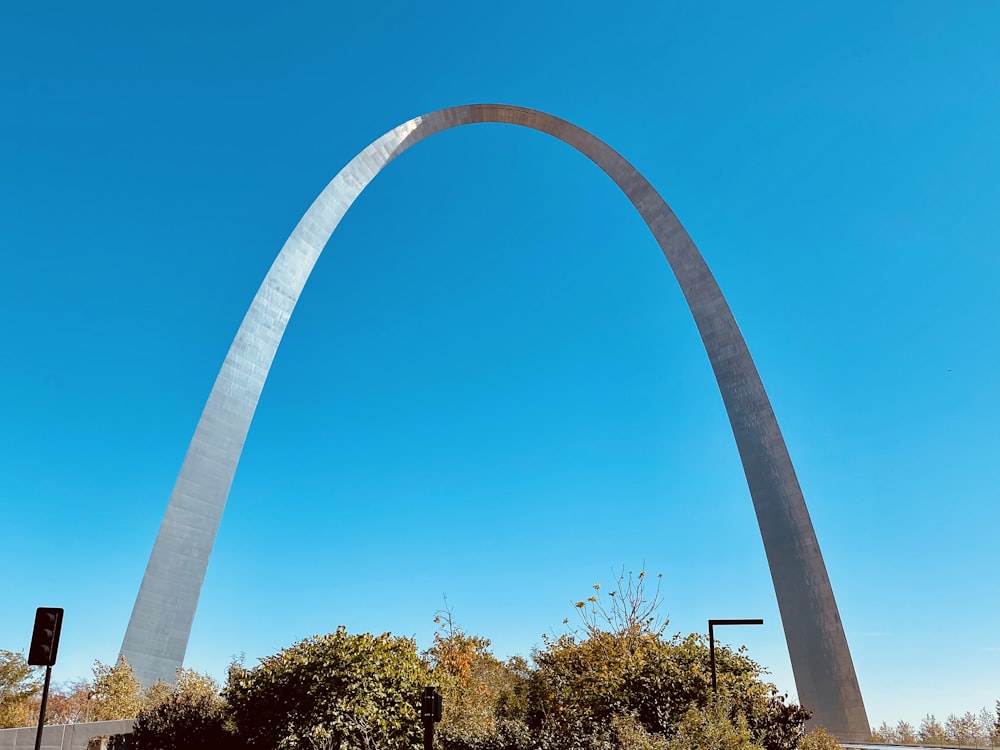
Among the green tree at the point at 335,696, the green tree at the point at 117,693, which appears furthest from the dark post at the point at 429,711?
the green tree at the point at 117,693

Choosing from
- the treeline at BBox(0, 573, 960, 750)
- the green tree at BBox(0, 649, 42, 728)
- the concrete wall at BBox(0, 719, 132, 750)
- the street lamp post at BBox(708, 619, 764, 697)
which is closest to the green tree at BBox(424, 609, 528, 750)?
the treeline at BBox(0, 573, 960, 750)

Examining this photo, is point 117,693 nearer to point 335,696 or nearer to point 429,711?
point 335,696

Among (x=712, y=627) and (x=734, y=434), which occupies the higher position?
(x=734, y=434)

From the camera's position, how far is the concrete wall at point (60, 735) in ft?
47.4

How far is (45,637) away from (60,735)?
164 inches

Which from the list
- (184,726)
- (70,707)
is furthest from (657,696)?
(70,707)

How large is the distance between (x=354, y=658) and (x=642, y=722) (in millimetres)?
5515

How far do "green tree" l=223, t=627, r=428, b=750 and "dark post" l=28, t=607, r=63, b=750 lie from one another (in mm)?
3650

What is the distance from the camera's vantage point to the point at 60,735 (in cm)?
1527

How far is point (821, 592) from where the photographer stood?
21.2m

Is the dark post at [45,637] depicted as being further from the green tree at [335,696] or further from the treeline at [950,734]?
the treeline at [950,734]

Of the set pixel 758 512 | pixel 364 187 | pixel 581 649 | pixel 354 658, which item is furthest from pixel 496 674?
pixel 364 187

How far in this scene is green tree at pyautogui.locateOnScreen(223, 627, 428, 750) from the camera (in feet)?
43.9

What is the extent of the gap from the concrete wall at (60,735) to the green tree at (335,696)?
3.36 metres
